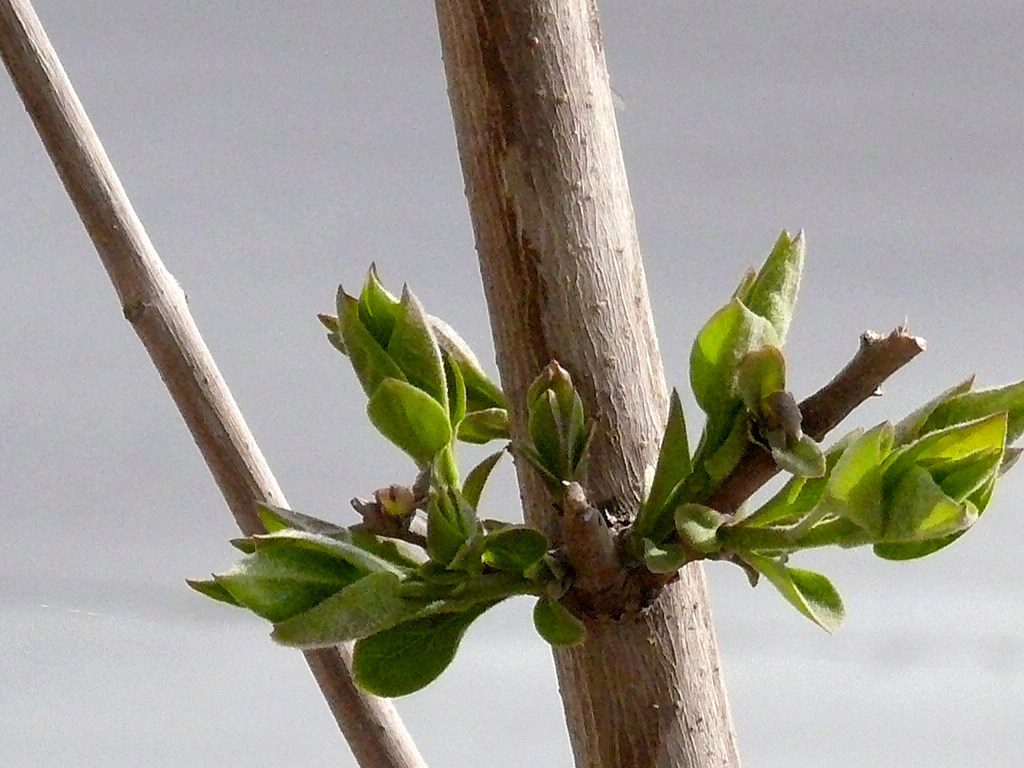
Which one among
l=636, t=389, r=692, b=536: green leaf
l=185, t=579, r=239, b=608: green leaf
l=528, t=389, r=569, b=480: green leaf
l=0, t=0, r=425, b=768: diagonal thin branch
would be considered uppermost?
l=0, t=0, r=425, b=768: diagonal thin branch

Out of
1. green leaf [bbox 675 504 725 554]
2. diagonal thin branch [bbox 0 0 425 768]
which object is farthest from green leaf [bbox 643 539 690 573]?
diagonal thin branch [bbox 0 0 425 768]

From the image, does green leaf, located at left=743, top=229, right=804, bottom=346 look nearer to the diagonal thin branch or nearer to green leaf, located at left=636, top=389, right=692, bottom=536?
green leaf, located at left=636, top=389, right=692, bottom=536

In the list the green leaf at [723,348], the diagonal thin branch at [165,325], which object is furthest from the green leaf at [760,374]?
the diagonal thin branch at [165,325]

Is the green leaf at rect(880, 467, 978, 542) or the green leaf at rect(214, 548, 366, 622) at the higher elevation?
the green leaf at rect(214, 548, 366, 622)

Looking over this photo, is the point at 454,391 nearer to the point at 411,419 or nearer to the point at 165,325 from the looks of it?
the point at 411,419

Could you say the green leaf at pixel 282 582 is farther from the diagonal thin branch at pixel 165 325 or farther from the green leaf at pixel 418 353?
the diagonal thin branch at pixel 165 325

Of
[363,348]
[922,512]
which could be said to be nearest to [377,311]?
[363,348]

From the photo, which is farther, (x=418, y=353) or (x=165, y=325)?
(x=165, y=325)

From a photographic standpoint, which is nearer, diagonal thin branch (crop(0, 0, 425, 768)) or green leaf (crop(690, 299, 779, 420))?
green leaf (crop(690, 299, 779, 420))
